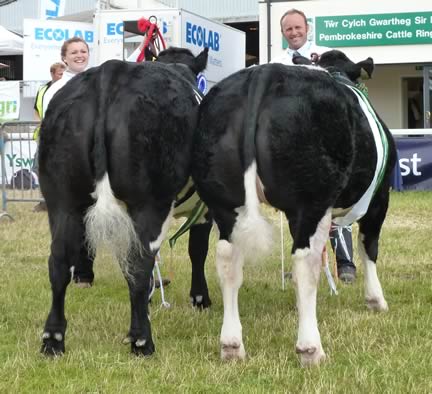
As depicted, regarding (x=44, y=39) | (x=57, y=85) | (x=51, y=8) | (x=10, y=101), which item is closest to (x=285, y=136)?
(x=57, y=85)

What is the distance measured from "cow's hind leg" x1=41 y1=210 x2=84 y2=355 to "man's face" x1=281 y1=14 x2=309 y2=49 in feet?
9.19

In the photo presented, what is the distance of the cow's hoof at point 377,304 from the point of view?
502 centimetres

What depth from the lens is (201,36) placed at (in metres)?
15.5

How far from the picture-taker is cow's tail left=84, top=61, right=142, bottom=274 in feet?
11.6

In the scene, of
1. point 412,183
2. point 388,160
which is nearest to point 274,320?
point 388,160

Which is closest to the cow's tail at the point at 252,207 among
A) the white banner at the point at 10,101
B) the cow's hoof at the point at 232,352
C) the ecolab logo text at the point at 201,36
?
the cow's hoof at the point at 232,352

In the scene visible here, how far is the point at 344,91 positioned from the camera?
12.9 feet

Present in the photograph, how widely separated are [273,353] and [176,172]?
1140 mm

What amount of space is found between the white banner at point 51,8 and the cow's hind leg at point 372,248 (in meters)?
17.7

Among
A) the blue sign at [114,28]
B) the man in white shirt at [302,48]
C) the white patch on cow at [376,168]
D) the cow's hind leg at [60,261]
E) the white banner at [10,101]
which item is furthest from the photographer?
the white banner at [10,101]

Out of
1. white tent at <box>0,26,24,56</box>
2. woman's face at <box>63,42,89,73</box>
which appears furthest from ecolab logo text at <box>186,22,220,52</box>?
woman's face at <box>63,42,89,73</box>

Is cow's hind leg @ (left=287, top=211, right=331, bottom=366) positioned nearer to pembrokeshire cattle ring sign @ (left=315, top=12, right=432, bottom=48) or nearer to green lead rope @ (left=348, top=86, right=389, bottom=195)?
green lead rope @ (left=348, top=86, right=389, bottom=195)

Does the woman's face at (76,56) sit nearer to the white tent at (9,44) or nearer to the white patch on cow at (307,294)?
the white patch on cow at (307,294)

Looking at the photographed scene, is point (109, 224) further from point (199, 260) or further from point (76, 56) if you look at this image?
point (76, 56)
